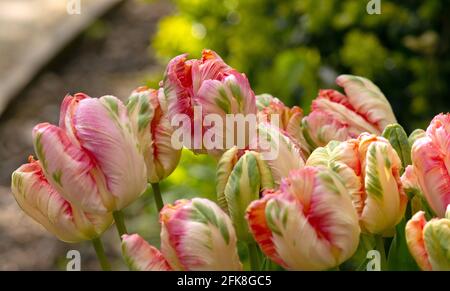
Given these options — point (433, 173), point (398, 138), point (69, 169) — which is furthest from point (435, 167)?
point (69, 169)

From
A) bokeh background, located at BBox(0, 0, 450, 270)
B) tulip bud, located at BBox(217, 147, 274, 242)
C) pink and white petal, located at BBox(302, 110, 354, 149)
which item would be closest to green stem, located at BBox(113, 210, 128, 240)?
tulip bud, located at BBox(217, 147, 274, 242)

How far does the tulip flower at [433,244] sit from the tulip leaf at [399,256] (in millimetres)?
122

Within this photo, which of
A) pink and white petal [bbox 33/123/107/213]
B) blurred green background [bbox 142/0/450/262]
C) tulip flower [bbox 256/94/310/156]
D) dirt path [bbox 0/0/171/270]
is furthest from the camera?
dirt path [bbox 0/0/171/270]

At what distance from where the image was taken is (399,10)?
3.07 metres

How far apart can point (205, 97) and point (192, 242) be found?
17cm

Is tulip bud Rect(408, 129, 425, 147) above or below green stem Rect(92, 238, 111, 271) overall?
above

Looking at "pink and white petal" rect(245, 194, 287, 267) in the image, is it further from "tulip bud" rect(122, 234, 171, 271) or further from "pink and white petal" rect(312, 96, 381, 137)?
"pink and white petal" rect(312, 96, 381, 137)

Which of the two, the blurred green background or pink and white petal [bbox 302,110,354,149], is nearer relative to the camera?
pink and white petal [bbox 302,110,354,149]

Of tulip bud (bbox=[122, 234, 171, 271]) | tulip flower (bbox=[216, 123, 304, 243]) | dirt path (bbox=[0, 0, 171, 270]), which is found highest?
tulip flower (bbox=[216, 123, 304, 243])

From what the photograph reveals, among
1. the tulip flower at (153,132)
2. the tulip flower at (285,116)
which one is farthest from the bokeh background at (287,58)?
the tulip flower at (153,132)

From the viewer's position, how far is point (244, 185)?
3.11 feet

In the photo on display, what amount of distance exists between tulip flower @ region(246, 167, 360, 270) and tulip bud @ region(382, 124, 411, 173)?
16 cm

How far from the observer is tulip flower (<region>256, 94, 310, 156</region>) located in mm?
1124
